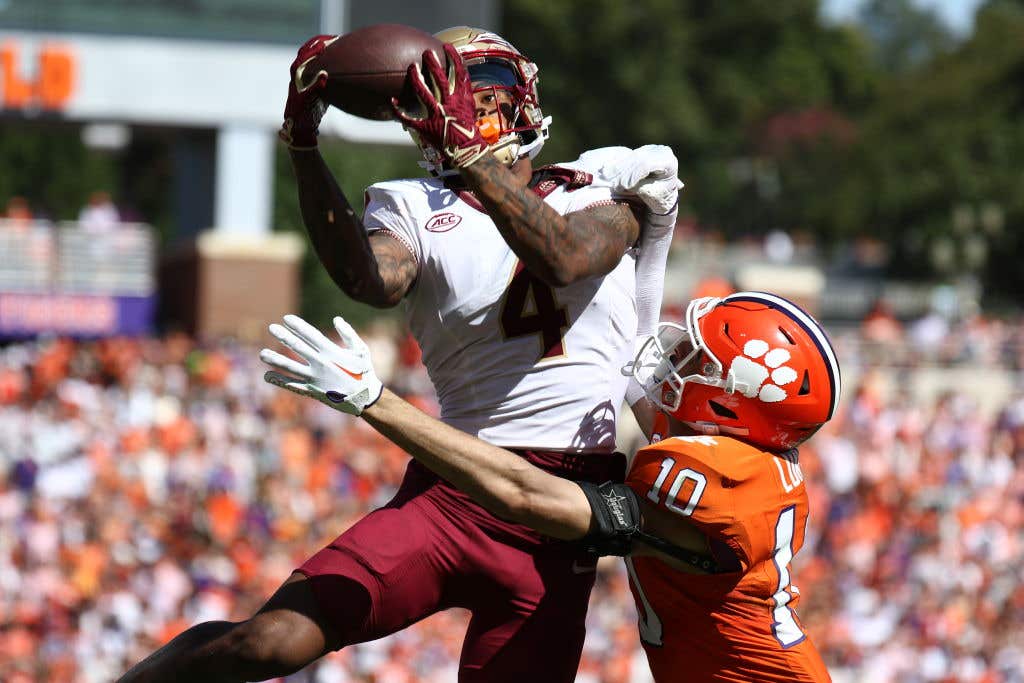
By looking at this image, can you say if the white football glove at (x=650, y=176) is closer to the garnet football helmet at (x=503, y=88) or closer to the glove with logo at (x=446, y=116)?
the garnet football helmet at (x=503, y=88)

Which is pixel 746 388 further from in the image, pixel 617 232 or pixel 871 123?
pixel 871 123

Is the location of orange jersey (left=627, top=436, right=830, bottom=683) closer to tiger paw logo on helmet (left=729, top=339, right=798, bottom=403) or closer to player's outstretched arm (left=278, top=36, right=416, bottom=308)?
tiger paw logo on helmet (left=729, top=339, right=798, bottom=403)

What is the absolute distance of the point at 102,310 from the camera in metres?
18.4

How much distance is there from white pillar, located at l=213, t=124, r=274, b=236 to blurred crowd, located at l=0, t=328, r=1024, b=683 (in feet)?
16.6

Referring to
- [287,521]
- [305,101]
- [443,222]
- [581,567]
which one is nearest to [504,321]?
[443,222]

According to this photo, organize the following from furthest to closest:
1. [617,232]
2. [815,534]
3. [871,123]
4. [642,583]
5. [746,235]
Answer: [746,235] → [871,123] → [815,534] → [642,583] → [617,232]

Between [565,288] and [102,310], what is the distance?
50.6 feet

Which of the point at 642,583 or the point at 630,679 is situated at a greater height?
the point at 642,583

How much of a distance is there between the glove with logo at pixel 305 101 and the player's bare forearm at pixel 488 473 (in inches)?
22.9

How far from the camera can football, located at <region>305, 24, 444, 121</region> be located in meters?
3.31

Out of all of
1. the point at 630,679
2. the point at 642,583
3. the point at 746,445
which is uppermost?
the point at 746,445

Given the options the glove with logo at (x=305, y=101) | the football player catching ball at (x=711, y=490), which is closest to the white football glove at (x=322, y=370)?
the football player catching ball at (x=711, y=490)

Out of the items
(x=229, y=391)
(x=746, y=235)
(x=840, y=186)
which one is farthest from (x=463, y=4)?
(x=746, y=235)

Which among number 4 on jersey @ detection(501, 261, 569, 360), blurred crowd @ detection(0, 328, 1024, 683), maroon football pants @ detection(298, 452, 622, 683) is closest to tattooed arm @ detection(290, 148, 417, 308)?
number 4 on jersey @ detection(501, 261, 569, 360)
